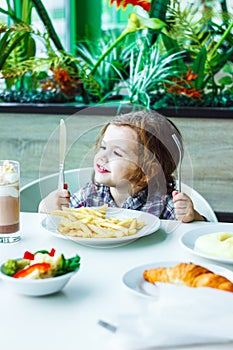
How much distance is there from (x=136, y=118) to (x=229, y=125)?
Answer: 1.10 m

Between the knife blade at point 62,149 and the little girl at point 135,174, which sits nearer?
the knife blade at point 62,149

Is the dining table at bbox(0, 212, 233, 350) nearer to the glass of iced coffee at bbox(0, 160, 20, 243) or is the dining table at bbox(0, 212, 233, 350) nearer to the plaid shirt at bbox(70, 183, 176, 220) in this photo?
the glass of iced coffee at bbox(0, 160, 20, 243)

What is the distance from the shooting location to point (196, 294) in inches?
34.8

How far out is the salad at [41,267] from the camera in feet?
3.33

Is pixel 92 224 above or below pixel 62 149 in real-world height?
below

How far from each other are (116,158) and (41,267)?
540 millimetres

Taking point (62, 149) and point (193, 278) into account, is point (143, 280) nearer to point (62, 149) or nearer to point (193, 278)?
point (193, 278)

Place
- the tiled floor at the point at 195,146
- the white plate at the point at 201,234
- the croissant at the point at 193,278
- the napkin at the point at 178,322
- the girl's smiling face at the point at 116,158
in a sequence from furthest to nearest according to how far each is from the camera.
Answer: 1. the tiled floor at the point at 195,146
2. the girl's smiling face at the point at 116,158
3. the white plate at the point at 201,234
4. the croissant at the point at 193,278
5. the napkin at the point at 178,322

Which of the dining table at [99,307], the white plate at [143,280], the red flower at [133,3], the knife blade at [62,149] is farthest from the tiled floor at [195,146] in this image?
the white plate at [143,280]

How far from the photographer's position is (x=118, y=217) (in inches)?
58.4

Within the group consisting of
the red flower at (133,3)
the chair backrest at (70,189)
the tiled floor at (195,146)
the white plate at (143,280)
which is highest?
the red flower at (133,3)

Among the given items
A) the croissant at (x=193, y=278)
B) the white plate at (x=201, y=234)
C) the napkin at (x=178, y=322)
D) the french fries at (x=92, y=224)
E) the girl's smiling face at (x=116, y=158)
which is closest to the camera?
the napkin at (x=178, y=322)

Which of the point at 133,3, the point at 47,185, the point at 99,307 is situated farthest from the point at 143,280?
the point at 133,3

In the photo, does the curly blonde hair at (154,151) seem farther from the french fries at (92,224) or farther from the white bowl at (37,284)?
the white bowl at (37,284)
